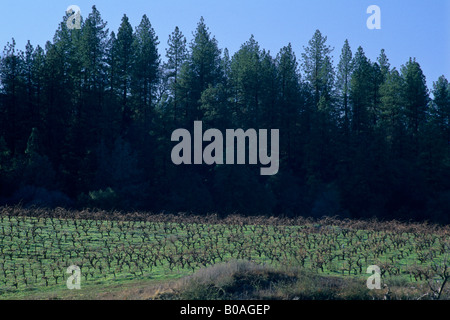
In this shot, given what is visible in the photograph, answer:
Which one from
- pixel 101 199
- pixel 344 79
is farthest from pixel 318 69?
pixel 101 199

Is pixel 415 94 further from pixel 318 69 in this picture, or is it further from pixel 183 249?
pixel 183 249

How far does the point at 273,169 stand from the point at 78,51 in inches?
972

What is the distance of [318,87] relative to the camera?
66562mm

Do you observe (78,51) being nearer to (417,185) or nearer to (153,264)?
(417,185)

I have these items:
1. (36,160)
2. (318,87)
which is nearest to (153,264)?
(36,160)

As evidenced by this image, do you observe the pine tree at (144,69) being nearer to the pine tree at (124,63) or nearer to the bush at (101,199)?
the pine tree at (124,63)

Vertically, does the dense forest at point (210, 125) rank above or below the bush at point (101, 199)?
above

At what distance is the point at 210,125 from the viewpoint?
2244 inches

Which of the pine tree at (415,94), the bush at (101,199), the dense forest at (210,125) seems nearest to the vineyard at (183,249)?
the bush at (101,199)

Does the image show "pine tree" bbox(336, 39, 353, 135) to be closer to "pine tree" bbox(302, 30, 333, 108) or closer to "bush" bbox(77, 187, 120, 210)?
"pine tree" bbox(302, 30, 333, 108)

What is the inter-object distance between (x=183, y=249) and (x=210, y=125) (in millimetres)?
36868

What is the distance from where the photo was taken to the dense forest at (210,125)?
4856 centimetres

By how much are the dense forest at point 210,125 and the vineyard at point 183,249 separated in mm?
17244
